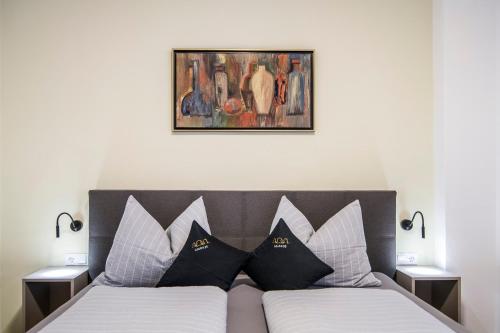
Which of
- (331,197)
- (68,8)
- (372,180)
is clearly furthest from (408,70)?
(68,8)

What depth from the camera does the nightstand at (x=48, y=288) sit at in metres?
2.14

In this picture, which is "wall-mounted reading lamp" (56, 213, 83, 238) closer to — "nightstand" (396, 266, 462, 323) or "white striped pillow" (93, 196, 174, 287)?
"white striped pillow" (93, 196, 174, 287)

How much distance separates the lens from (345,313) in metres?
1.50

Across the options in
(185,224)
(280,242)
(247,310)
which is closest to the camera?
(247,310)

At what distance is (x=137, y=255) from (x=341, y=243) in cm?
126

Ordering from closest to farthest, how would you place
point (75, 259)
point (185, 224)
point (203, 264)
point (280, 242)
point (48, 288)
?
point (203, 264) < point (280, 242) < point (185, 224) < point (48, 288) < point (75, 259)

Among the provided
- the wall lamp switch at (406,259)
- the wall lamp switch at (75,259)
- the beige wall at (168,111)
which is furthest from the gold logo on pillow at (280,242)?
the wall lamp switch at (75,259)

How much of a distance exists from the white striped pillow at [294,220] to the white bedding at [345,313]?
47 centimetres

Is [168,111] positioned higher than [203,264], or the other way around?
[168,111]

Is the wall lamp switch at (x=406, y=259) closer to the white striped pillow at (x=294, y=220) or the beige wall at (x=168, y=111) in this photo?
the beige wall at (x=168, y=111)

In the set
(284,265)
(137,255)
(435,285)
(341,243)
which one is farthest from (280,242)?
(435,285)

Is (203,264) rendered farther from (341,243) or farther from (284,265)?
(341,243)

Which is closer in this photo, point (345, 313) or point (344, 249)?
point (345, 313)

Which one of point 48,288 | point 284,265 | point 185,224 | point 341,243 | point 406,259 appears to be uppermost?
point 185,224
